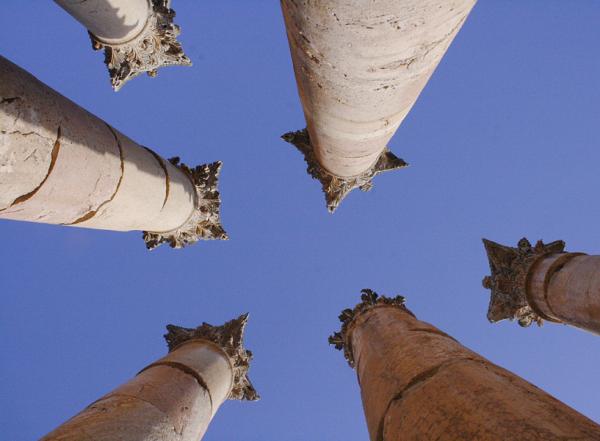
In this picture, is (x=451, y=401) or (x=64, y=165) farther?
(x=64, y=165)

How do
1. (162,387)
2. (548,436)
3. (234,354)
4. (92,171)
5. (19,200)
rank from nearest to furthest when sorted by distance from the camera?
(548,436)
(19,200)
(92,171)
(162,387)
(234,354)

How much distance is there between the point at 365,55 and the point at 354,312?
20.8 feet

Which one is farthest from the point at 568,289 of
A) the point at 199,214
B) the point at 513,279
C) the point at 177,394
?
the point at 199,214

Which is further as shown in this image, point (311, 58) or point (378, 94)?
point (378, 94)

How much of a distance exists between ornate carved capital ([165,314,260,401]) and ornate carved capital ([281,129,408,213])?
424 cm

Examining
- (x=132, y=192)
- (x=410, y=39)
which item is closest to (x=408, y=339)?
(x=410, y=39)

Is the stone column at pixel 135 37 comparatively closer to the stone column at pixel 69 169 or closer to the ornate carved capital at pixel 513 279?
the stone column at pixel 69 169

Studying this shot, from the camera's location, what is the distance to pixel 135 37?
10039mm

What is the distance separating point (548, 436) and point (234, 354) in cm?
730

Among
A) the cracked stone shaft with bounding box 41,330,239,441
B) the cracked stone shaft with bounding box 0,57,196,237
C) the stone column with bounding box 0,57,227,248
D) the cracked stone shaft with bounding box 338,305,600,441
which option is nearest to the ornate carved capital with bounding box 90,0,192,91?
the stone column with bounding box 0,57,227,248

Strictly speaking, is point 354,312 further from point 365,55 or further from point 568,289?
point 365,55

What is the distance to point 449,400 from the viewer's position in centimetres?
320

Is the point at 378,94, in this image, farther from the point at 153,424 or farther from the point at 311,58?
the point at 153,424

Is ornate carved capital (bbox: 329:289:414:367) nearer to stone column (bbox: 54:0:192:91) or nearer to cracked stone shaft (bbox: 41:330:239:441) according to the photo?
cracked stone shaft (bbox: 41:330:239:441)
